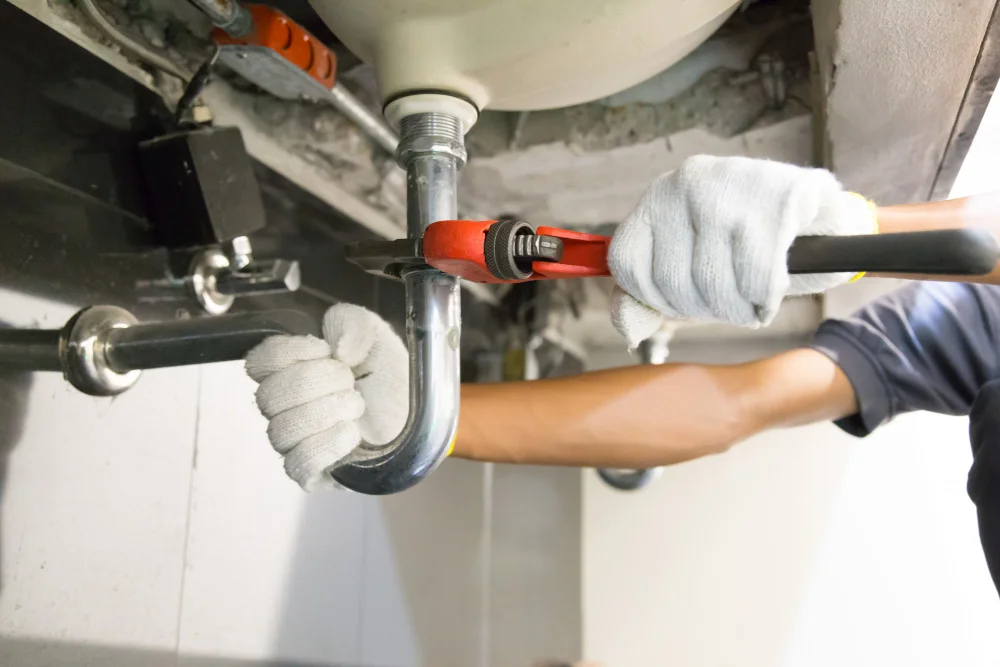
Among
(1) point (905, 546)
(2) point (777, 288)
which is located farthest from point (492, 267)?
(1) point (905, 546)

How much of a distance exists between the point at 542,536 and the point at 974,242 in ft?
4.39

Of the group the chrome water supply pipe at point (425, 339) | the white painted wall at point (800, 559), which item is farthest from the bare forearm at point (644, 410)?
the white painted wall at point (800, 559)

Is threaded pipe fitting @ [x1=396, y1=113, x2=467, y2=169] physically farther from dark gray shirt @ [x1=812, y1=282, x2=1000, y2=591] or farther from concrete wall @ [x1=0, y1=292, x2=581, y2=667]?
dark gray shirt @ [x1=812, y1=282, x2=1000, y2=591]

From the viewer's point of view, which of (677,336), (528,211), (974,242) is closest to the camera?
(974,242)

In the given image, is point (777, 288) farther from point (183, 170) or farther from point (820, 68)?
point (183, 170)

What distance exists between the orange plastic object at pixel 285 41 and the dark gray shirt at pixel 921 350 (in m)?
0.52

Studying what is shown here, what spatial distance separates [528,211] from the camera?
0.94 metres

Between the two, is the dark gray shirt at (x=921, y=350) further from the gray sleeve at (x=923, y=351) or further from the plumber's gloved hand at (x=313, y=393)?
the plumber's gloved hand at (x=313, y=393)

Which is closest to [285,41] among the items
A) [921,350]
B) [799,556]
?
[921,350]

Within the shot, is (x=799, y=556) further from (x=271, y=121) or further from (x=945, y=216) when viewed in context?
(x=271, y=121)

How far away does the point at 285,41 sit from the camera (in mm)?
533

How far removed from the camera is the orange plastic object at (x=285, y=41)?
1.70 feet

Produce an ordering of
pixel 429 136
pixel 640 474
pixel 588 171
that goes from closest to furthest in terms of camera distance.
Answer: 1. pixel 429 136
2. pixel 588 171
3. pixel 640 474

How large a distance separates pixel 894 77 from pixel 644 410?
329 millimetres
